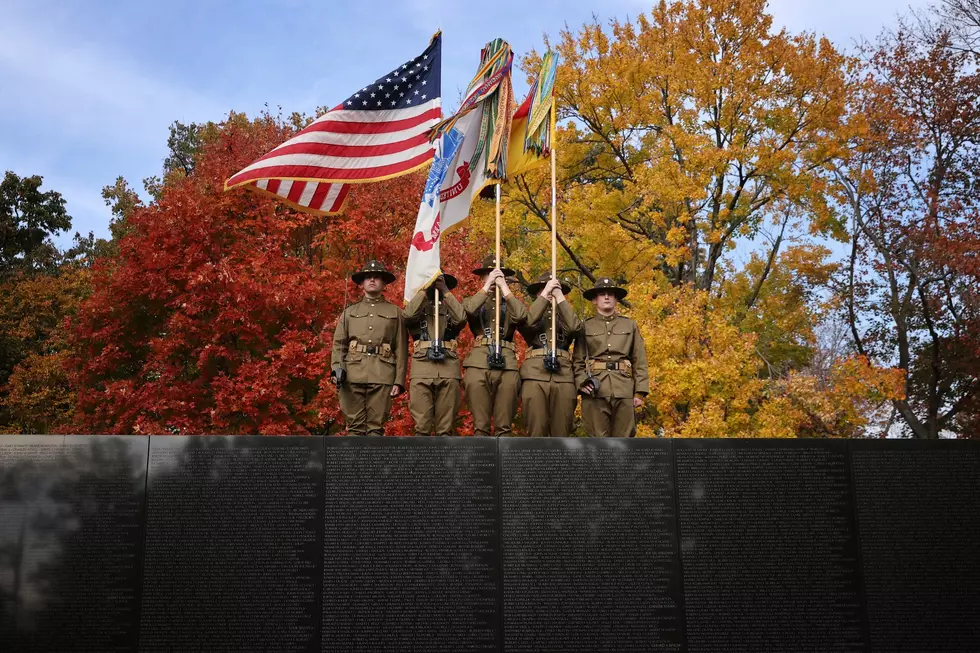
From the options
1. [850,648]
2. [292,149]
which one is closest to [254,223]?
[292,149]

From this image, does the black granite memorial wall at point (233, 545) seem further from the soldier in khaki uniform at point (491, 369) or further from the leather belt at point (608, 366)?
the leather belt at point (608, 366)

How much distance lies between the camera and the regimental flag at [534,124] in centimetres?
888

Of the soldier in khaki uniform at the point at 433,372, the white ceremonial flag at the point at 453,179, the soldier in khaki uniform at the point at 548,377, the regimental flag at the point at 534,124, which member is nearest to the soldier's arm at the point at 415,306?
the soldier in khaki uniform at the point at 433,372

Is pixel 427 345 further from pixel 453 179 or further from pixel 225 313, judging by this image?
pixel 225 313

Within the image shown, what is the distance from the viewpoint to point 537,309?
7.85 metres

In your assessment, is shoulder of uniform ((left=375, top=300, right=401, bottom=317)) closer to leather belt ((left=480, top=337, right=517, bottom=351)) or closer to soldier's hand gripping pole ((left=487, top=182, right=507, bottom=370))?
leather belt ((left=480, top=337, right=517, bottom=351))

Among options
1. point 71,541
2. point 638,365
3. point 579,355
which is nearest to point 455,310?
point 579,355

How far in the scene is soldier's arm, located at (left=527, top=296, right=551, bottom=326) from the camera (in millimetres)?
7828

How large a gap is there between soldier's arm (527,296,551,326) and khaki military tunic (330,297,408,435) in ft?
3.98

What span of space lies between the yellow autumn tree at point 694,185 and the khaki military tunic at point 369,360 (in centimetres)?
679

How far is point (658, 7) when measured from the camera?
661 inches

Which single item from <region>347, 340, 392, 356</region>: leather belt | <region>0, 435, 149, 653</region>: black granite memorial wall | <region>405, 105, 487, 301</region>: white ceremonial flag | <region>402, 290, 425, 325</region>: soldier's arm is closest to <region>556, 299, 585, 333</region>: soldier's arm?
<region>402, 290, 425, 325</region>: soldier's arm

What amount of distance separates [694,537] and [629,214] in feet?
42.2

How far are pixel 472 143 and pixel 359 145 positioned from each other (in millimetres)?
1177
